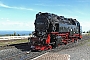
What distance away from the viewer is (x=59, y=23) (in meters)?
22.1

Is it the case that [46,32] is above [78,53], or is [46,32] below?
above

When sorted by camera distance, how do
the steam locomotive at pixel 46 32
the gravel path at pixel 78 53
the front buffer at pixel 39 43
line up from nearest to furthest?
the gravel path at pixel 78 53 < the front buffer at pixel 39 43 < the steam locomotive at pixel 46 32

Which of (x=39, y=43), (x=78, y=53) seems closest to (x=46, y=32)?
(x=39, y=43)

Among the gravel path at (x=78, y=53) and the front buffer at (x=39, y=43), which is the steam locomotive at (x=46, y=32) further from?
the gravel path at (x=78, y=53)

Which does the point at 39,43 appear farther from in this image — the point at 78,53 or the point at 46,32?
the point at 78,53

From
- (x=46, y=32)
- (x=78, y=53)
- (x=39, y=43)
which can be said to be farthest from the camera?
(x=46, y=32)

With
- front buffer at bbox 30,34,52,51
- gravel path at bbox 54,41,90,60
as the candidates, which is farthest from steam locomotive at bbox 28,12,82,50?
gravel path at bbox 54,41,90,60

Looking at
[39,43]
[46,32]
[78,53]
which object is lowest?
[78,53]

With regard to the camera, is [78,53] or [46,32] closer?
[78,53]

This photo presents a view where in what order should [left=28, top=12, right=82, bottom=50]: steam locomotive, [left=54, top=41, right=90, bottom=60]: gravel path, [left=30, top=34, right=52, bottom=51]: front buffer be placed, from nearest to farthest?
[left=54, top=41, right=90, bottom=60]: gravel path < [left=30, top=34, right=52, bottom=51]: front buffer < [left=28, top=12, right=82, bottom=50]: steam locomotive

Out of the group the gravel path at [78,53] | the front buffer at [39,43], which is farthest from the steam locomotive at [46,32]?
the gravel path at [78,53]

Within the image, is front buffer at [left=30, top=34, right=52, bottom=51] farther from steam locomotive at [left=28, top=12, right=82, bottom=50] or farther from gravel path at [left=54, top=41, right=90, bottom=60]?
gravel path at [left=54, top=41, right=90, bottom=60]

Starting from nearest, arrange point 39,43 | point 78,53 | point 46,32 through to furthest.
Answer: point 78,53, point 39,43, point 46,32

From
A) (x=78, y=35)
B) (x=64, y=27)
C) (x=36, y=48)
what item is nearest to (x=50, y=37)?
(x=36, y=48)
